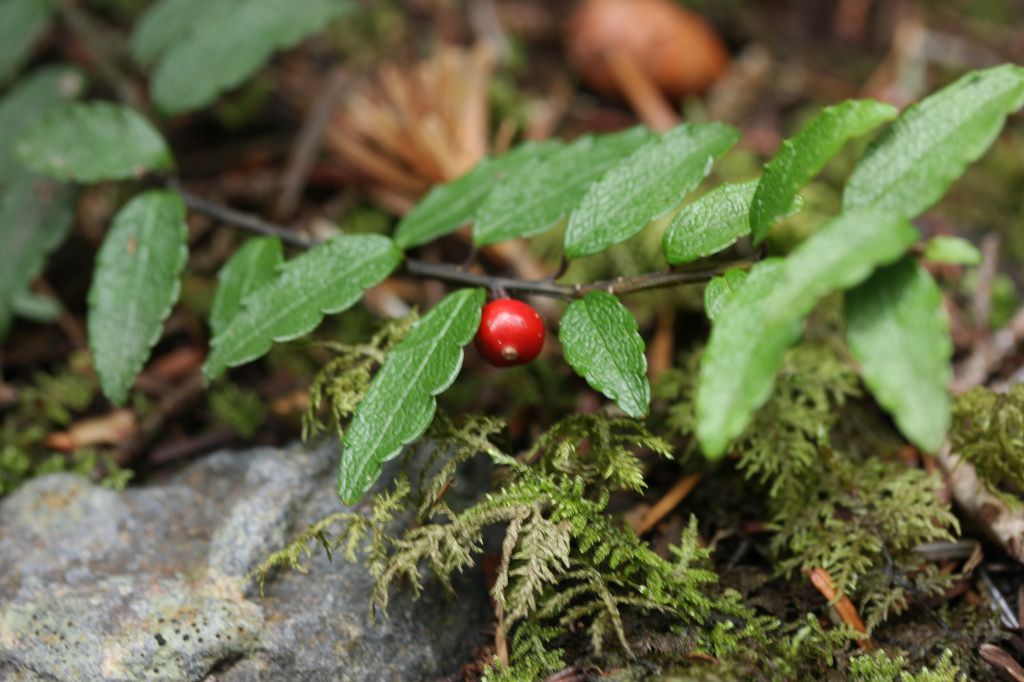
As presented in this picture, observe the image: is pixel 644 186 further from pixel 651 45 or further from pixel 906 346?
pixel 651 45

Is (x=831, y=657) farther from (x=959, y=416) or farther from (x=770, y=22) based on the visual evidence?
(x=770, y=22)

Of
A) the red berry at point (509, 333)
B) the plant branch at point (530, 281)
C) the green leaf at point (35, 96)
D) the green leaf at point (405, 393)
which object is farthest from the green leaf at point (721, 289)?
the green leaf at point (35, 96)

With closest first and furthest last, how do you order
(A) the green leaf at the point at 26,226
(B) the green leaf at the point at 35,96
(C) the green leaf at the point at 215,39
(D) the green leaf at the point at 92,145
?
(D) the green leaf at the point at 92,145 < (A) the green leaf at the point at 26,226 < (C) the green leaf at the point at 215,39 < (B) the green leaf at the point at 35,96

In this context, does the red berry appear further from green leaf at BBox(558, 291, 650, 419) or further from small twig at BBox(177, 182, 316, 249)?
small twig at BBox(177, 182, 316, 249)

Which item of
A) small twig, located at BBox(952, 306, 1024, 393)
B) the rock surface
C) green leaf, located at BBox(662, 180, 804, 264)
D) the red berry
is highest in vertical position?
green leaf, located at BBox(662, 180, 804, 264)

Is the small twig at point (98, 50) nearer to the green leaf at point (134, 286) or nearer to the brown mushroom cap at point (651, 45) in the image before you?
the green leaf at point (134, 286)

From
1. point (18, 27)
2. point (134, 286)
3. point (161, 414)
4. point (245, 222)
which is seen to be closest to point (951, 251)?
point (245, 222)

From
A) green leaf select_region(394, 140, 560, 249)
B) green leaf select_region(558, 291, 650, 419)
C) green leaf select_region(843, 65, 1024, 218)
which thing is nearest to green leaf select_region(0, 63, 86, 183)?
green leaf select_region(394, 140, 560, 249)
